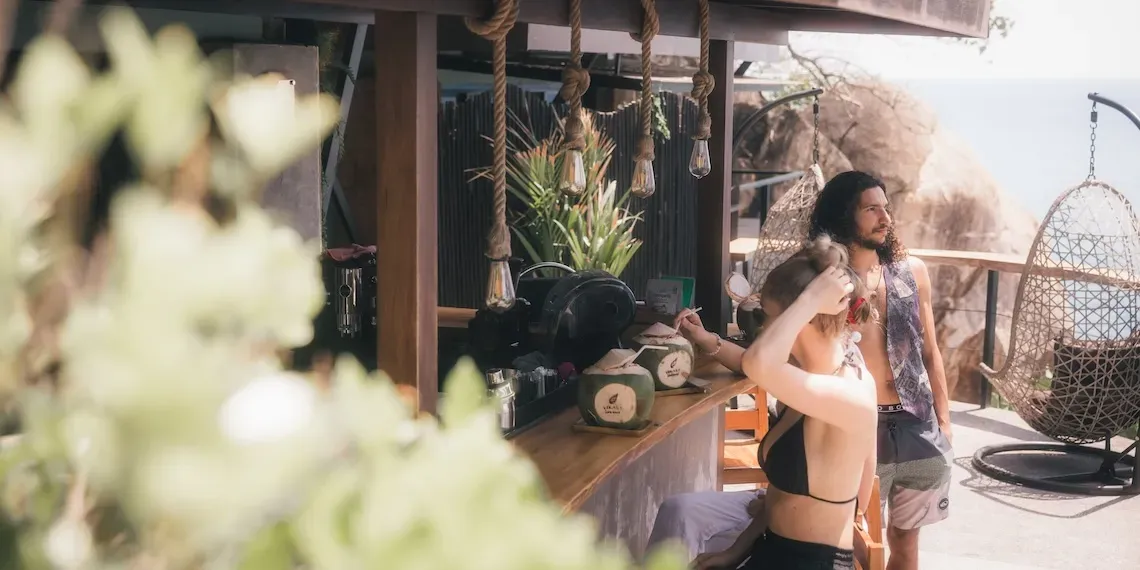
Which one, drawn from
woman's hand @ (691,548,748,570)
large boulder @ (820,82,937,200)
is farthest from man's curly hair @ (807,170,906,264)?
large boulder @ (820,82,937,200)

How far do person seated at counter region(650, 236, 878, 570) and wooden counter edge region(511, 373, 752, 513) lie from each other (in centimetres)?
26

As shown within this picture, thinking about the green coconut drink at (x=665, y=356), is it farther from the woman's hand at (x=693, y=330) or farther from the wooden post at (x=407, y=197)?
the wooden post at (x=407, y=197)

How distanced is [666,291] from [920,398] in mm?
1041

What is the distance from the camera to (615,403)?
111 inches

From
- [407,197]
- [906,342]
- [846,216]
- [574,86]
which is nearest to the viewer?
[407,197]

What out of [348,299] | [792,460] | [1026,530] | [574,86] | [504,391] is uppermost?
[574,86]

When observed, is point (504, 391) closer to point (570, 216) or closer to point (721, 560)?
point (721, 560)

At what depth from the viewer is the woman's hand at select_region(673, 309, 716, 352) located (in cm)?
353

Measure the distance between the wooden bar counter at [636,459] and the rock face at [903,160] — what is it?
780cm

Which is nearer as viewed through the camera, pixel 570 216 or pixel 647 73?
pixel 647 73

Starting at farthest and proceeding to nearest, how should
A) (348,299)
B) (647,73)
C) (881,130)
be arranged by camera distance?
1. (881,130)
2. (348,299)
3. (647,73)

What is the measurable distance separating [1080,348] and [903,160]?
6052mm

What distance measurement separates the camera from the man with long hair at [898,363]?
3.89 metres

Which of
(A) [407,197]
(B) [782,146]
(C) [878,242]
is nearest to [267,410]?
(A) [407,197]
